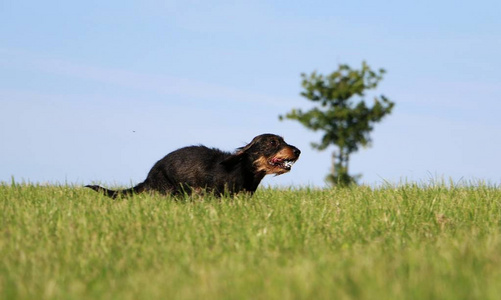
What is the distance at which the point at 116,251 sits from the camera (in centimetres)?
583

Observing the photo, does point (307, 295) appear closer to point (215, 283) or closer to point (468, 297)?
point (215, 283)

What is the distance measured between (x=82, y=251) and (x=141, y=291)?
1883 mm

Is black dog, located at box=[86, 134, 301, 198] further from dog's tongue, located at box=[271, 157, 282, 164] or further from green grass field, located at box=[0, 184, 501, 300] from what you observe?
green grass field, located at box=[0, 184, 501, 300]

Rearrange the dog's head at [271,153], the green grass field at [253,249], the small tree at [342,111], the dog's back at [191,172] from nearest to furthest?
the green grass field at [253,249], the dog's head at [271,153], the dog's back at [191,172], the small tree at [342,111]

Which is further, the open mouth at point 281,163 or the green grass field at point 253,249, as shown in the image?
the open mouth at point 281,163

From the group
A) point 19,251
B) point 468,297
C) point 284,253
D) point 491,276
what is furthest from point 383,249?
point 19,251

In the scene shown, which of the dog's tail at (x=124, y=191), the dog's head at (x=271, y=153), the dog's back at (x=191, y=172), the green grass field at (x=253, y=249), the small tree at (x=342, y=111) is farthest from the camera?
the small tree at (x=342, y=111)

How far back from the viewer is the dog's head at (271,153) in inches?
366

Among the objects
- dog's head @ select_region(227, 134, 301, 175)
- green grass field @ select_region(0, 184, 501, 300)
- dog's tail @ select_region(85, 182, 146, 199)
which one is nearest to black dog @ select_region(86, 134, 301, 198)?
dog's head @ select_region(227, 134, 301, 175)

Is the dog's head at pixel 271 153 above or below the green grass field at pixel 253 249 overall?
above

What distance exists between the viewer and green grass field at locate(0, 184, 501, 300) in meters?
4.15

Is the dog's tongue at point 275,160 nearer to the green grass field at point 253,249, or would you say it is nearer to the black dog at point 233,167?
the black dog at point 233,167

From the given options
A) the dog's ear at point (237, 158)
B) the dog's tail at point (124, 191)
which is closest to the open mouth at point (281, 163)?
the dog's ear at point (237, 158)

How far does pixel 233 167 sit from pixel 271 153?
640 mm
